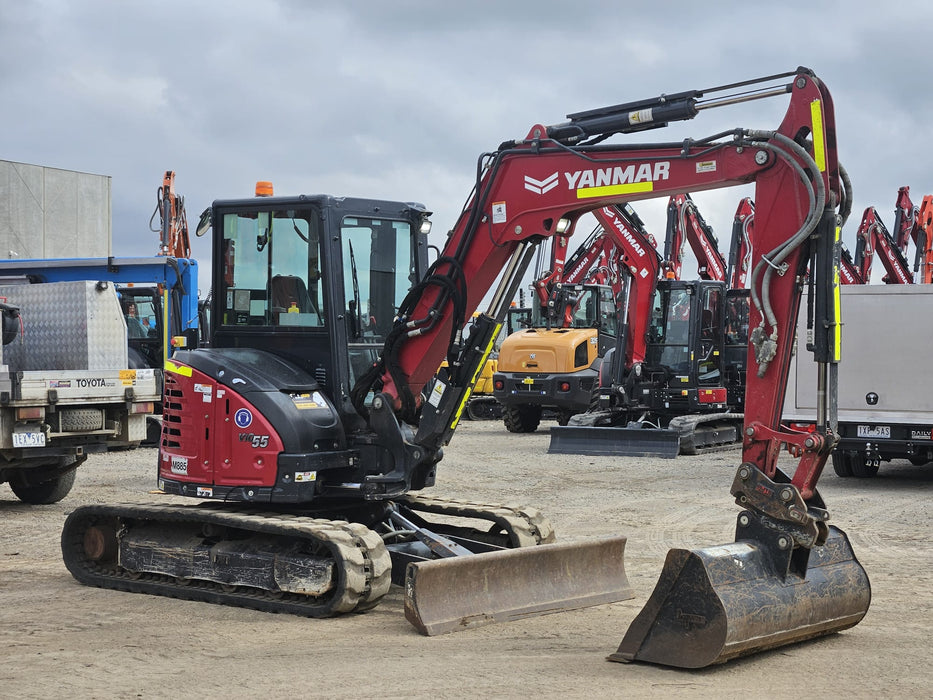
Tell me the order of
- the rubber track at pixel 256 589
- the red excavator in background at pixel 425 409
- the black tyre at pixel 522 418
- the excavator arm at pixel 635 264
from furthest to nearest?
the black tyre at pixel 522 418, the excavator arm at pixel 635 264, the rubber track at pixel 256 589, the red excavator in background at pixel 425 409

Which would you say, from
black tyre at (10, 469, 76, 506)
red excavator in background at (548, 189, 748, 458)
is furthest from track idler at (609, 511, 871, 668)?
red excavator in background at (548, 189, 748, 458)

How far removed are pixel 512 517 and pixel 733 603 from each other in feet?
8.88

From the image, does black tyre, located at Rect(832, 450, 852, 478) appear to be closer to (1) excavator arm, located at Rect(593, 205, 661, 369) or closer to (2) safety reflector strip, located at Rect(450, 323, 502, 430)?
(1) excavator arm, located at Rect(593, 205, 661, 369)

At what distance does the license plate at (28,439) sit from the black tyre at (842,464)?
9697mm

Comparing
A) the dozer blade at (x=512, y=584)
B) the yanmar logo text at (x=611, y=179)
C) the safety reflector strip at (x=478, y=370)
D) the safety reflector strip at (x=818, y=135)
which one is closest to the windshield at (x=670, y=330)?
the dozer blade at (x=512, y=584)

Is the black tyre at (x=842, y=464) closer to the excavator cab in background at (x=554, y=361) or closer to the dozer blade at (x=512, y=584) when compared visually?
the excavator cab in background at (x=554, y=361)

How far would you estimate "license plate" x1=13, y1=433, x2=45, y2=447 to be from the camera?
11.2 metres

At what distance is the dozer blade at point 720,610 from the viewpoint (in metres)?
6.09

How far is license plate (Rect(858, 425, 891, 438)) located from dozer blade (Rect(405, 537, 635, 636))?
7.52 metres

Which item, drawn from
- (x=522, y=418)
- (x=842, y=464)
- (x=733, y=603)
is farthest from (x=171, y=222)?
(x=733, y=603)

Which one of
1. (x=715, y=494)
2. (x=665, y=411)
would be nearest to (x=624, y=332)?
(x=665, y=411)

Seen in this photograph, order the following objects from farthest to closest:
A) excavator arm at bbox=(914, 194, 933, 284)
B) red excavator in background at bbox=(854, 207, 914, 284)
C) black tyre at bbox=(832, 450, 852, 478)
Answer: excavator arm at bbox=(914, 194, 933, 284) < red excavator in background at bbox=(854, 207, 914, 284) < black tyre at bbox=(832, 450, 852, 478)

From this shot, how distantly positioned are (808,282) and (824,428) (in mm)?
876

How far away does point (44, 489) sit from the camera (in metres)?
12.8
